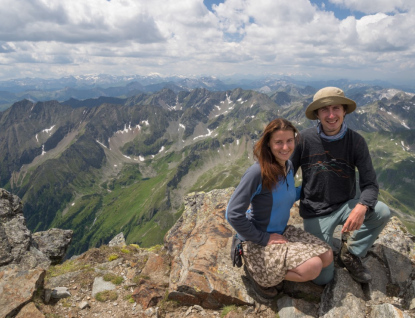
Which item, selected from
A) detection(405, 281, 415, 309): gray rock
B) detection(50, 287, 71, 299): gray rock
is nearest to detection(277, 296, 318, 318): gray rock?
detection(405, 281, 415, 309): gray rock

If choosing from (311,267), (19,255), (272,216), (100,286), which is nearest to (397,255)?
(311,267)

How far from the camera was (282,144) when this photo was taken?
743 cm

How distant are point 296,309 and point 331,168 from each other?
5.22 metres

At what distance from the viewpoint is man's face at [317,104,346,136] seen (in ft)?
26.3

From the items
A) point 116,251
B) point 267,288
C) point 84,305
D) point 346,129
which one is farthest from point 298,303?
point 116,251

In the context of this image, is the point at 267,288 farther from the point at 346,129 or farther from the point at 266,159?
the point at 346,129

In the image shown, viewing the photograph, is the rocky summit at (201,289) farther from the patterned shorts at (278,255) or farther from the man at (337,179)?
the patterned shorts at (278,255)

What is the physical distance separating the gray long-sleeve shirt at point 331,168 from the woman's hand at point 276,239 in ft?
6.17

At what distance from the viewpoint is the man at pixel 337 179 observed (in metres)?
8.09

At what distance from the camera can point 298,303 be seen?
8203 mm

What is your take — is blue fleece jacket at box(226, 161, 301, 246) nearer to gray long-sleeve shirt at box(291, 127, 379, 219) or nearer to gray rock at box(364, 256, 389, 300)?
gray long-sleeve shirt at box(291, 127, 379, 219)

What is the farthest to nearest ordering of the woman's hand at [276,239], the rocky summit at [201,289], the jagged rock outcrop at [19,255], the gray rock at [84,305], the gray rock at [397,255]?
the gray rock at [84,305] → the gray rock at [397,255] → the jagged rock outcrop at [19,255] → the rocky summit at [201,289] → the woman's hand at [276,239]

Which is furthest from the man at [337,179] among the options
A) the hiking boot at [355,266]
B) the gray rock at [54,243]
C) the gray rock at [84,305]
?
the gray rock at [54,243]

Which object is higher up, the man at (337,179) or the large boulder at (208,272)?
the man at (337,179)
